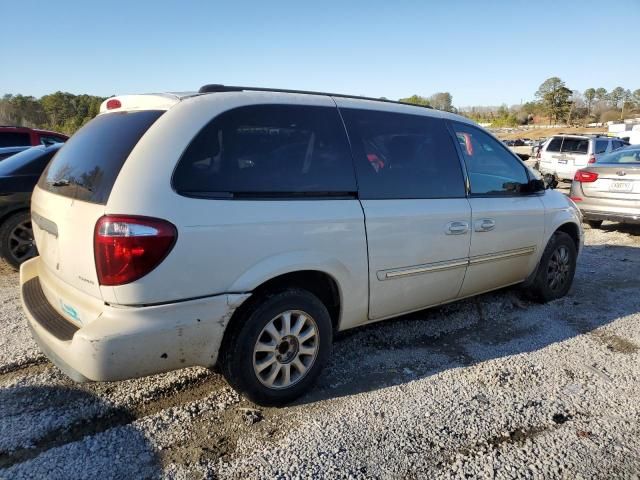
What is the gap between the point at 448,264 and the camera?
11.9 ft

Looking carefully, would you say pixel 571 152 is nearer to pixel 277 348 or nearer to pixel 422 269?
pixel 422 269

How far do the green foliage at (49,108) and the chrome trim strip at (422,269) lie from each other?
3890 centimetres

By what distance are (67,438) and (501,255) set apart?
135 inches

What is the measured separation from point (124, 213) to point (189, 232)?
314 millimetres

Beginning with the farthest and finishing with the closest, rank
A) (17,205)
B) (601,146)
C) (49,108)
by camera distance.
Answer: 1. (49,108)
2. (601,146)
3. (17,205)

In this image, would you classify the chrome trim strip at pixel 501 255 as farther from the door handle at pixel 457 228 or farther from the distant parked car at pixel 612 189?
the distant parked car at pixel 612 189

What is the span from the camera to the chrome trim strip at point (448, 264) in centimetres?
326

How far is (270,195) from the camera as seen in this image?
270cm

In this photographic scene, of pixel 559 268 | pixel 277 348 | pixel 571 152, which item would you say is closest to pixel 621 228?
Answer: pixel 559 268

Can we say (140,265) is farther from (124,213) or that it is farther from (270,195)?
(270,195)

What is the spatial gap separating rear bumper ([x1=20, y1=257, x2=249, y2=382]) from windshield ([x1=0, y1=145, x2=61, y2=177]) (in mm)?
3617

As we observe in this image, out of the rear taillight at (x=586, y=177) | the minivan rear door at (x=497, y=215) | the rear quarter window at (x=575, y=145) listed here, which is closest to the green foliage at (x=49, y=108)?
the rear quarter window at (x=575, y=145)

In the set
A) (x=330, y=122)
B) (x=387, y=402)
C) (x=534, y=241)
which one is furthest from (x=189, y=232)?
(x=534, y=241)

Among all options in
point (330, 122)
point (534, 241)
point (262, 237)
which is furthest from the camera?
point (534, 241)
